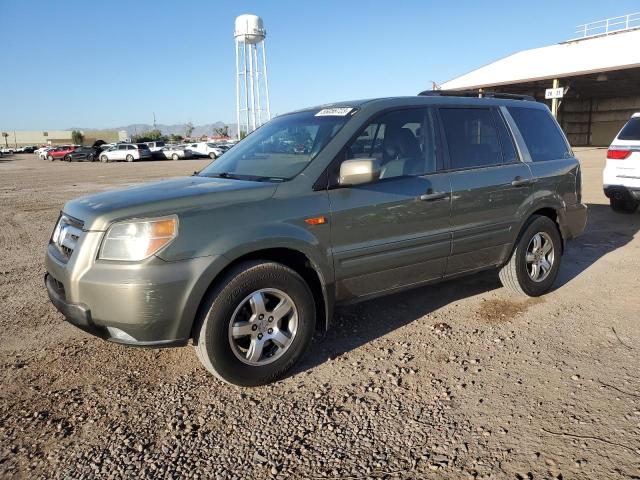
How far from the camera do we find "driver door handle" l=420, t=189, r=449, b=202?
3.88 meters

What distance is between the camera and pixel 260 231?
10.2 ft

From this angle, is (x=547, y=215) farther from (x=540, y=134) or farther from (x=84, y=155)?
(x=84, y=155)

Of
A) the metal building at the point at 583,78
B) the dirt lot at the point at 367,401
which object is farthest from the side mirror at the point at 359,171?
the metal building at the point at 583,78

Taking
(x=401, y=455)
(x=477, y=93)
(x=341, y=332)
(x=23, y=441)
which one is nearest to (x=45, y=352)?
(x=23, y=441)

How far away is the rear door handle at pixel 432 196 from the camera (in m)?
3.88

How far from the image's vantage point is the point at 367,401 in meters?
3.04

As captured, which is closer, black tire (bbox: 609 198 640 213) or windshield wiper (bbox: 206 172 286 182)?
windshield wiper (bbox: 206 172 286 182)

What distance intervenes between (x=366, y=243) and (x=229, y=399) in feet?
4.61

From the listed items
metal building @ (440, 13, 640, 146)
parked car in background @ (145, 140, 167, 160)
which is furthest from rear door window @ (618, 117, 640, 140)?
parked car in background @ (145, 140, 167, 160)

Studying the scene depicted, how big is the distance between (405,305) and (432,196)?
4.01ft

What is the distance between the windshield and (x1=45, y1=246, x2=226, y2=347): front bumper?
1.03 metres

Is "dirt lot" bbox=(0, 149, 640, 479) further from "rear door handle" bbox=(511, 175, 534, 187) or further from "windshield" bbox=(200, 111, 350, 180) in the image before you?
"windshield" bbox=(200, 111, 350, 180)

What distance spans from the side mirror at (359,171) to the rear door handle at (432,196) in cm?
63

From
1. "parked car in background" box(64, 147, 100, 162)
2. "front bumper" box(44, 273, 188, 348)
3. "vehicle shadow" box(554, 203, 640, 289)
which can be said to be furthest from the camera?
"parked car in background" box(64, 147, 100, 162)
